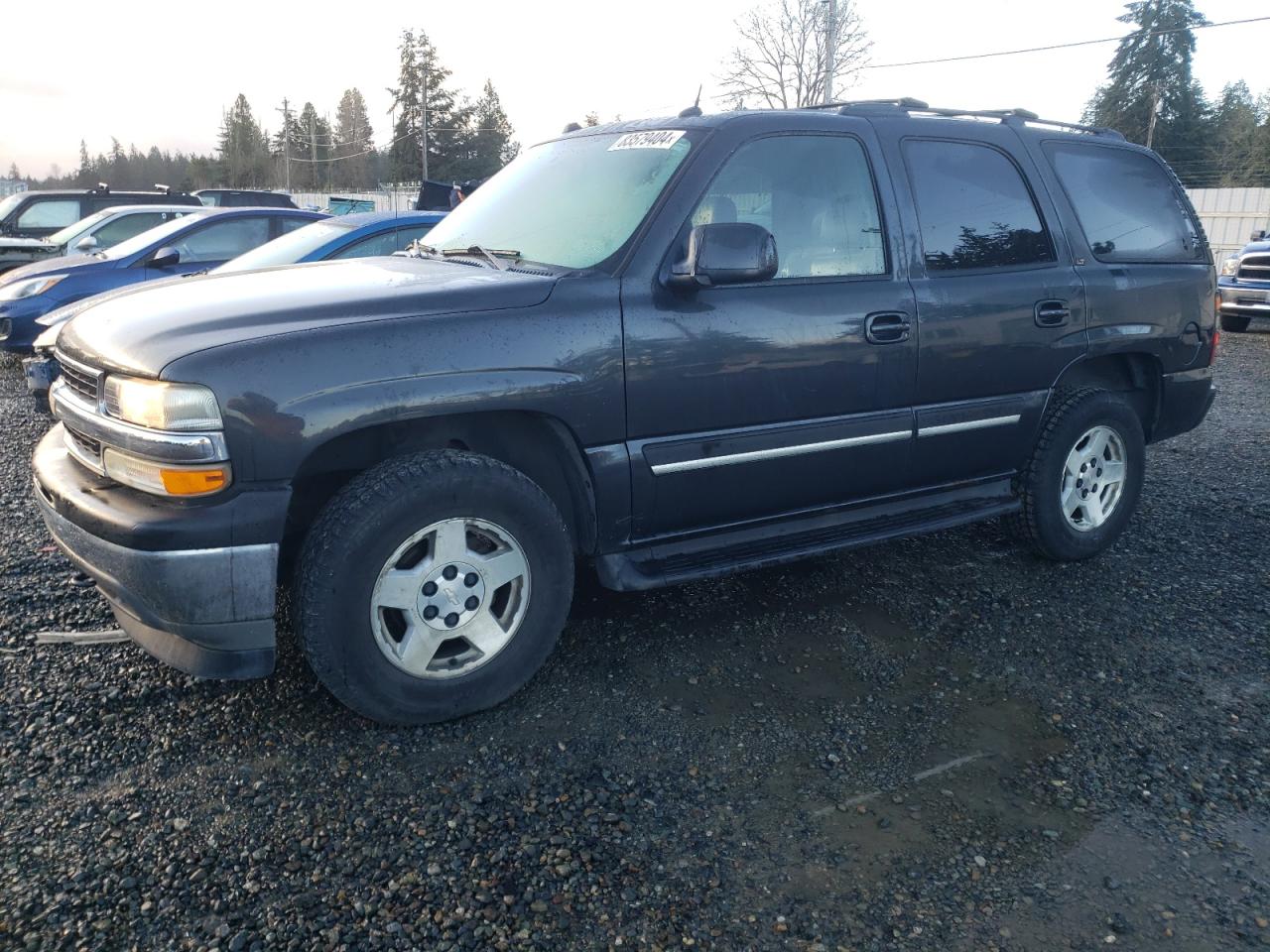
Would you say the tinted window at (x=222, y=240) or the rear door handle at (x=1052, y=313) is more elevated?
the tinted window at (x=222, y=240)

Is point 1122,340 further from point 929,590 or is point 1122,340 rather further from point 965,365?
point 929,590

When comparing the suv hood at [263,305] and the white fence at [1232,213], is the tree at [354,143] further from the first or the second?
the suv hood at [263,305]

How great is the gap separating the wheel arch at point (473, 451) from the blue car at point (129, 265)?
245 inches

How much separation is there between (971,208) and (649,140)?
1.42 m

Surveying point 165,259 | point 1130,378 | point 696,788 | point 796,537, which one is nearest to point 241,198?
point 165,259

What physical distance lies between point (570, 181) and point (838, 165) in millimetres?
1040

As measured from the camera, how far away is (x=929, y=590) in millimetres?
4266

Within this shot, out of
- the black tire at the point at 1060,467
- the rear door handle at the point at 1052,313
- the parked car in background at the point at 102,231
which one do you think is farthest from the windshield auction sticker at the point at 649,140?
the parked car in background at the point at 102,231

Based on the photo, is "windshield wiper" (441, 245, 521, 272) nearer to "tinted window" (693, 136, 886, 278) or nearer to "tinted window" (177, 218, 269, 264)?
"tinted window" (693, 136, 886, 278)

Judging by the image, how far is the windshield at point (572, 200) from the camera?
3402 millimetres

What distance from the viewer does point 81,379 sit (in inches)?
120

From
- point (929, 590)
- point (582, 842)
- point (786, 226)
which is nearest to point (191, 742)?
point (582, 842)

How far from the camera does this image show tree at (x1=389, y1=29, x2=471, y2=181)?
224 feet

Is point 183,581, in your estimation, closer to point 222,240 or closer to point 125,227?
point 222,240
